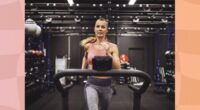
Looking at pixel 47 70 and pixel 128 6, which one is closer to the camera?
pixel 128 6

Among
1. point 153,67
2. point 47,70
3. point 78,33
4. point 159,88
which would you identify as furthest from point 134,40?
point 47,70

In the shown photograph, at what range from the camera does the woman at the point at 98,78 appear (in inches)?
95.7

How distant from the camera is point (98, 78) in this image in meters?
2.45

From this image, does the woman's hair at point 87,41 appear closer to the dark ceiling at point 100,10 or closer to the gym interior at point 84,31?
the gym interior at point 84,31

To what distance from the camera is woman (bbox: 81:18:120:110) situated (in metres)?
2.43

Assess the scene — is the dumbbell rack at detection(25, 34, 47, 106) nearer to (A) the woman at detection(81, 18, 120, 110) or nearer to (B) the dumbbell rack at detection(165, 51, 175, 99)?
Result: (B) the dumbbell rack at detection(165, 51, 175, 99)

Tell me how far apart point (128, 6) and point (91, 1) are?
1.18 metres

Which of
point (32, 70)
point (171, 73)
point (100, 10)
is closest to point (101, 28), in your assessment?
point (32, 70)

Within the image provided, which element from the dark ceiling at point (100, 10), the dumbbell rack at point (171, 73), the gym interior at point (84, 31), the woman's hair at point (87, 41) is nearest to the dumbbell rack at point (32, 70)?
the gym interior at point (84, 31)

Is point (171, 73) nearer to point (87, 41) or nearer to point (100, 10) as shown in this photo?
point (100, 10)
